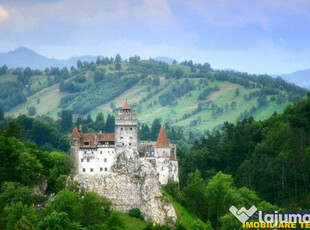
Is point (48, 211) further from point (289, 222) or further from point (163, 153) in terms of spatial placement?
point (289, 222)

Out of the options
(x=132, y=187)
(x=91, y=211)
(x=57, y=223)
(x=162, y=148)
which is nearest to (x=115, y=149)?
(x=132, y=187)

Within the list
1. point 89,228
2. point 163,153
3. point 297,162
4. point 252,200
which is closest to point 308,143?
point 297,162

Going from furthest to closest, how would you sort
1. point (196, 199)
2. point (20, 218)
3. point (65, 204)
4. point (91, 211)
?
point (196, 199) → point (65, 204) → point (91, 211) → point (20, 218)

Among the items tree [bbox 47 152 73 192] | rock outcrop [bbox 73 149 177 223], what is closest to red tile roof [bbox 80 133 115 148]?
rock outcrop [bbox 73 149 177 223]

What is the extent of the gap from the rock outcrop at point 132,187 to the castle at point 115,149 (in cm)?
99

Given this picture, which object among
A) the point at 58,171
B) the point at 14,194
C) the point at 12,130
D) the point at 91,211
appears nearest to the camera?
the point at 91,211

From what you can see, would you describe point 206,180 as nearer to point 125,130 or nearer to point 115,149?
point 125,130

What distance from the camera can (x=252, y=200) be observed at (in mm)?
99688

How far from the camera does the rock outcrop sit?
320 ft

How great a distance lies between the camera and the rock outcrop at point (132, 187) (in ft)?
320

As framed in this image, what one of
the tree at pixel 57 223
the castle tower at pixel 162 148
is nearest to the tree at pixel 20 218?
the tree at pixel 57 223

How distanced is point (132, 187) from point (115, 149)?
7073 millimetres

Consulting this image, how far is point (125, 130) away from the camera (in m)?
99.7

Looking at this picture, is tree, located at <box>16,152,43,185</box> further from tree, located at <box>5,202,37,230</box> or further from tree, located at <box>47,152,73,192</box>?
tree, located at <box>5,202,37,230</box>
